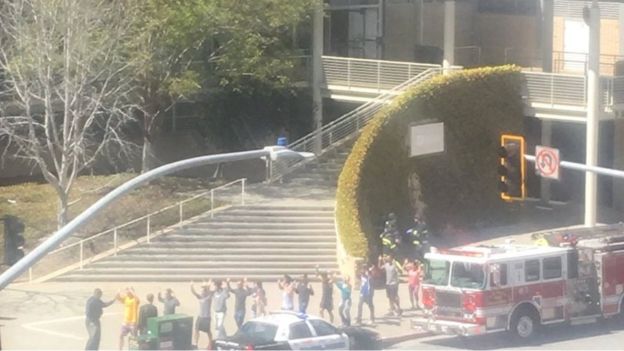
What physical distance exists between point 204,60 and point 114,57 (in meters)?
4.67

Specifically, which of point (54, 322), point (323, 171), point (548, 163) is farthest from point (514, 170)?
point (323, 171)

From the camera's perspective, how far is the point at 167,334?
25.5 metres

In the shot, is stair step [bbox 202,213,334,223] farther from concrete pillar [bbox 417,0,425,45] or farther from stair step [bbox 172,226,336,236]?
concrete pillar [bbox 417,0,425,45]

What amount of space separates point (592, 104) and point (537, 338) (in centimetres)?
1103

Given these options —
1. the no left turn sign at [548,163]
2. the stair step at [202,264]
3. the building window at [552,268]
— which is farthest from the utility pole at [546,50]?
the no left turn sign at [548,163]

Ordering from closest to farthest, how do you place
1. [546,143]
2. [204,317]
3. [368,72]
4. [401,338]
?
[204,317]
[401,338]
[368,72]
[546,143]

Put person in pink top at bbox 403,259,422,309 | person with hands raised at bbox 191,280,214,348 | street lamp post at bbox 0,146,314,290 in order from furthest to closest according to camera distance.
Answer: person in pink top at bbox 403,259,422,309 → person with hands raised at bbox 191,280,214,348 → street lamp post at bbox 0,146,314,290

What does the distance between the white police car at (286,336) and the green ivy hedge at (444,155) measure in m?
11.4

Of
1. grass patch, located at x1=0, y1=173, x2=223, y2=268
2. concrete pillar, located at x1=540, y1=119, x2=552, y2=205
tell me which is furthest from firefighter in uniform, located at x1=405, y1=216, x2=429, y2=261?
concrete pillar, located at x1=540, y1=119, x2=552, y2=205

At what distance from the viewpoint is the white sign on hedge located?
38.3 metres

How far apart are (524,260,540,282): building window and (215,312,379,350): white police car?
509 cm

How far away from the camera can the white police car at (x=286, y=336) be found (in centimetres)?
2366

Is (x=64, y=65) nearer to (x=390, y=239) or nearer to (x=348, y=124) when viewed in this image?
(x=390, y=239)

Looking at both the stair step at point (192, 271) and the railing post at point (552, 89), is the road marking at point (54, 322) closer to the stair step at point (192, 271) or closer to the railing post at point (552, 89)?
the stair step at point (192, 271)
